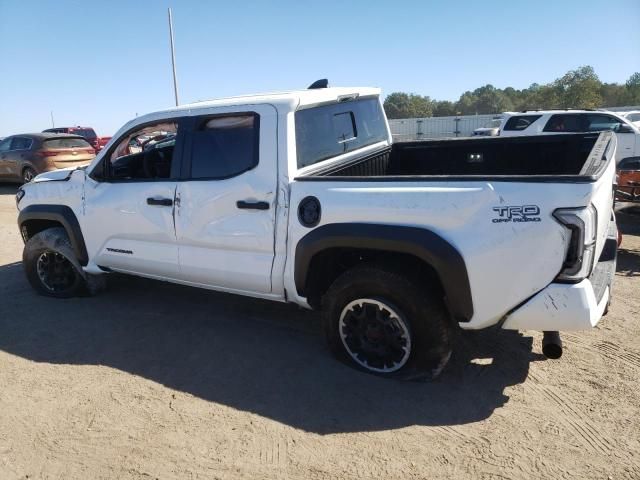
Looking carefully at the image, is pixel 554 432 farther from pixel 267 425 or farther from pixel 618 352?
pixel 267 425

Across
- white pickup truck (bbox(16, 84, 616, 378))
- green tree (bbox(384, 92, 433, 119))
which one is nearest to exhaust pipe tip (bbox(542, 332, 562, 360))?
white pickup truck (bbox(16, 84, 616, 378))

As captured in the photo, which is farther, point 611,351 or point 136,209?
point 136,209

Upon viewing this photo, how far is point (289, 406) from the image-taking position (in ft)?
10.00

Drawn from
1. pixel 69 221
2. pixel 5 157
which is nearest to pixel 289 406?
pixel 69 221

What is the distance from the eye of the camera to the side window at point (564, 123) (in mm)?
11133

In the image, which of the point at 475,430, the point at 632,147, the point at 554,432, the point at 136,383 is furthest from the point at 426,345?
the point at 632,147

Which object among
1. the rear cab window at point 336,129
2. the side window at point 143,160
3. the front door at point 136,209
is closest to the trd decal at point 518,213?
the rear cab window at point 336,129

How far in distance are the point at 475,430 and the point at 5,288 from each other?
201 inches

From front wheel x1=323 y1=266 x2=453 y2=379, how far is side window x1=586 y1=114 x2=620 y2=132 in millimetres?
9965

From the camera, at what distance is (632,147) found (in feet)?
35.8

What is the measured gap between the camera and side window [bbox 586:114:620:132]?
36.2ft

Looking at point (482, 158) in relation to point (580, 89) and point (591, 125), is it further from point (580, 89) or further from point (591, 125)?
point (580, 89)

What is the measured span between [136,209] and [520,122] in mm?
10139

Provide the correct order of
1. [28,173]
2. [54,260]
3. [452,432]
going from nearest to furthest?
1. [452,432]
2. [54,260]
3. [28,173]
